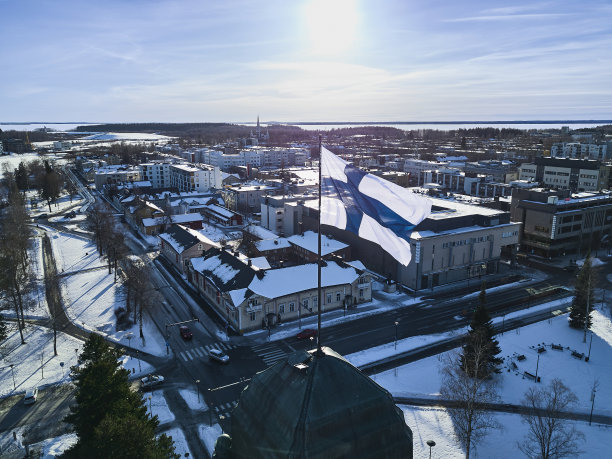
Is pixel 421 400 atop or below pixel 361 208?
below

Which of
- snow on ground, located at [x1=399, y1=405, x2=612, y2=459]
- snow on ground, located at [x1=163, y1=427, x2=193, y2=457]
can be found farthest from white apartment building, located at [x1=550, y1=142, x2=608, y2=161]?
snow on ground, located at [x1=163, y1=427, x2=193, y2=457]

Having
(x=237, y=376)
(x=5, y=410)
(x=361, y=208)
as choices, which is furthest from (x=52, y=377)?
(x=361, y=208)

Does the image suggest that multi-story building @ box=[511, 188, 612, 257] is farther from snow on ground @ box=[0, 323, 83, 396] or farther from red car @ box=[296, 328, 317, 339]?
snow on ground @ box=[0, 323, 83, 396]

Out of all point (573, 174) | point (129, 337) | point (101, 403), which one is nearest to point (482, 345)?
point (101, 403)

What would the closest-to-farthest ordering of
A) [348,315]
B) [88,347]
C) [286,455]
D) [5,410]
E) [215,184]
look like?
1. [286,455]
2. [88,347]
3. [5,410]
4. [348,315]
5. [215,184]

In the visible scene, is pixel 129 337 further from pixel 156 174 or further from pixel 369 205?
pixel 156 174

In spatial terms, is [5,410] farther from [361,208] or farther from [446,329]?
[446,329]
